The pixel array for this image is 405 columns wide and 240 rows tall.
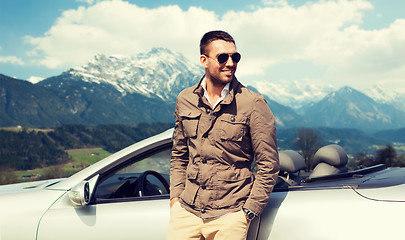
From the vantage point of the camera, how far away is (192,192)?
2.00 metres

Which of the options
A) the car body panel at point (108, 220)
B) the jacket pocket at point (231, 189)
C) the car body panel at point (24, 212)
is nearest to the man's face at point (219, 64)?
the jacket pocket at point (231, 189)

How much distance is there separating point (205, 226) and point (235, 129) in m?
0.57

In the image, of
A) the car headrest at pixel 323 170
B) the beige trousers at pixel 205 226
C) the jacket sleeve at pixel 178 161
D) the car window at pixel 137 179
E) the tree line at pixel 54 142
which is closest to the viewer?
the beige trousers at pixel 205 226

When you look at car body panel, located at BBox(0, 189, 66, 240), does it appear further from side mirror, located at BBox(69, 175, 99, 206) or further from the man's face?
the man's face

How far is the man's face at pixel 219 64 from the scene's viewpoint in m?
2.02

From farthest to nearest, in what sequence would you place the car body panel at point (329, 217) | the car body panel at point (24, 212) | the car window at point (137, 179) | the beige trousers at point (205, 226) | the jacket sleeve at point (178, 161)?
the car window at point (137, 179) < the car body panel at point (24, 212) < the jacket sleeve at point (178, 161) < the car body panel at point (329, 217) < the beige trousers at point (205, 226)

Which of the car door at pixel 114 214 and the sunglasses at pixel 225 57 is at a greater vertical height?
the sunglasses at pixel 225 57

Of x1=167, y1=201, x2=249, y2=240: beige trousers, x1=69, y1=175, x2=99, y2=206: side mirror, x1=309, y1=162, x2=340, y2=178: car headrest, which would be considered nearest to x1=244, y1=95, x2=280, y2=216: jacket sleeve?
x1=167, y1=201, x2=249, y2=240: beige trousers

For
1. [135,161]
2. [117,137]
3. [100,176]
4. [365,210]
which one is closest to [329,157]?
[365,210]

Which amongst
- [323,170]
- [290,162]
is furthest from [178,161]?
[323,170]

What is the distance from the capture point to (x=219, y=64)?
79.3 inches

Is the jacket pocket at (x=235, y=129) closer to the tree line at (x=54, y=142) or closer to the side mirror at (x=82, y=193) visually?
the side mirror at (x=82, y=193)

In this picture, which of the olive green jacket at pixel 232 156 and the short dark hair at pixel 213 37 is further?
the short dark hair at pixel 213 37

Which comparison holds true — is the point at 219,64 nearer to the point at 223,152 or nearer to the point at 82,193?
the point at 223,152
